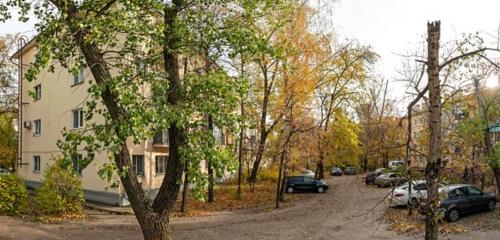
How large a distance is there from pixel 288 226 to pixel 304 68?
11.5 m

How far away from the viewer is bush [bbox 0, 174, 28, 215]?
2086 cm

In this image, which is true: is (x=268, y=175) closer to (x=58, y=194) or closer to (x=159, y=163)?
(x=159, y=163)

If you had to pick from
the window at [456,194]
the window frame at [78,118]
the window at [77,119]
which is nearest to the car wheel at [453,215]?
the window at [456,194]

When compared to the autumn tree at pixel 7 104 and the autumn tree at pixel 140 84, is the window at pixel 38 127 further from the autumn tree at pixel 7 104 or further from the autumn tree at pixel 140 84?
the autumn tree at pixel 140 84

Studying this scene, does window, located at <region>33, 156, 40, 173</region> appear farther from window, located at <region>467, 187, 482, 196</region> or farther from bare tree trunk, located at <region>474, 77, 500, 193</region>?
bare tree trunk, located at <region>474, 77, 500, 193</region>

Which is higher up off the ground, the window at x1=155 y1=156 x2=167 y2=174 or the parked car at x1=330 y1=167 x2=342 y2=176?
the window at x1=155 y1=156 x2=167 y2=174

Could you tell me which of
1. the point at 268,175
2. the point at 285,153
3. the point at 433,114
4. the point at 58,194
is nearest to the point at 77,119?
the point at 58,194

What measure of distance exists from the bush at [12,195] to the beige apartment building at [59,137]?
3.54m

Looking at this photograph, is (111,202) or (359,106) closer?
(111,202)

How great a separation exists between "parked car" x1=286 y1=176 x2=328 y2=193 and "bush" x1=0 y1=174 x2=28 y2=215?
1963 centimetres

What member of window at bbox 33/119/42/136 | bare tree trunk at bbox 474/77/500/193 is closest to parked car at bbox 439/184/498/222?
bare tree trunk at bbox 474/77/500/193

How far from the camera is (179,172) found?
941 cm

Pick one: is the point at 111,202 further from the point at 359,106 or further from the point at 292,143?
the point at 359,106

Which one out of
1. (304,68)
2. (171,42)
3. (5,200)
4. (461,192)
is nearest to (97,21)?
(171,42)
